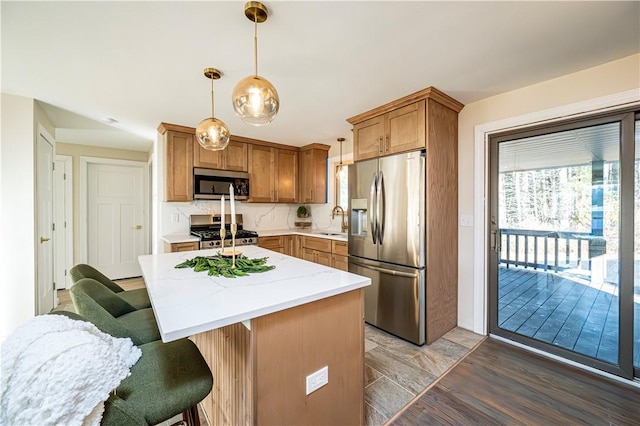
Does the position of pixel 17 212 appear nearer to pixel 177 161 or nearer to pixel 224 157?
pixel 177 161

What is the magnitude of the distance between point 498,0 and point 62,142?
5676mm

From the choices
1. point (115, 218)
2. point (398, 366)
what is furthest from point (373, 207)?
point (115, 218)

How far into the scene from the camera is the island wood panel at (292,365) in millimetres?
1114

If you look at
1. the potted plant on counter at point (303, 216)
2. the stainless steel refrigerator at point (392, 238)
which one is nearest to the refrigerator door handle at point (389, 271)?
the stainless steel refrigerator at point (392, 238)

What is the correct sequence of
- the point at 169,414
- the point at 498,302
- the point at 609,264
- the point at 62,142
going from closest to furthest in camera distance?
the point at 169,414 → the point at 609,264 → the point at 498,302 → the point at 62,142

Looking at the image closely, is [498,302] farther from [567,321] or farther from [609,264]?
[609,264]

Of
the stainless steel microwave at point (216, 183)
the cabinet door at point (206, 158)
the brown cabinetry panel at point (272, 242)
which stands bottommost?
the brown cabinetry panel at point (272, 242)

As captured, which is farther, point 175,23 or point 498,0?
point 175,23

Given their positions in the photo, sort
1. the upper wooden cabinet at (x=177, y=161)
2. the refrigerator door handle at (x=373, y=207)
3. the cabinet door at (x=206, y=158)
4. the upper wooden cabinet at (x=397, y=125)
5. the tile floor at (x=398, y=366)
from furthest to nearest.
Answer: the cabinet door at (x=206, y=158)
the upper wooden cabinet at (x=177, y=161)
the refrigerator door handle at (x=373, y=207)
the upper wooden cabinet at (x=397, y=125)
the tile floor at (x=398, y=366)

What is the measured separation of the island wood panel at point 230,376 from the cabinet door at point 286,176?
308 cm

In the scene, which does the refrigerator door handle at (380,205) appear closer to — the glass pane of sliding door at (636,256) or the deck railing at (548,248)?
the deck railing at (548,248)

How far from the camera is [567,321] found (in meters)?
2.34

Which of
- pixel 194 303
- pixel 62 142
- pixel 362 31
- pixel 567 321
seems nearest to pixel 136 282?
pixel 62 142

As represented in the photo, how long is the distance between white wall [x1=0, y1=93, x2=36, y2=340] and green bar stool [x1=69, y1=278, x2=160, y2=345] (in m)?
1.86
